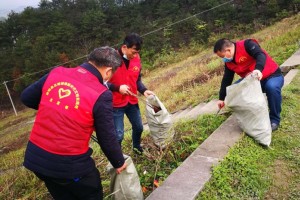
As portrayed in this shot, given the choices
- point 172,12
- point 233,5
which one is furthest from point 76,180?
point 172,12

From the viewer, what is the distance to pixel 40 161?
213cm

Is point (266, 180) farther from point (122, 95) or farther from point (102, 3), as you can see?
point (102, 3)

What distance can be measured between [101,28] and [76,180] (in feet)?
101

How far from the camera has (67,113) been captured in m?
2.03

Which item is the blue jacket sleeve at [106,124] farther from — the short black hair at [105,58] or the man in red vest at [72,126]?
the short black hair at [105,58]

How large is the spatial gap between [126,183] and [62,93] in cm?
103

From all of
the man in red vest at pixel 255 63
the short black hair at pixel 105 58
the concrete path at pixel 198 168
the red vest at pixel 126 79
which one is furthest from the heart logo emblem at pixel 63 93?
the man in red vest at pixel 255 63

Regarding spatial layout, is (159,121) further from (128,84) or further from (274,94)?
(274,94)

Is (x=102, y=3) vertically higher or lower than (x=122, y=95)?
higher

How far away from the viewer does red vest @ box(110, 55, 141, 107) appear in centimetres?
357

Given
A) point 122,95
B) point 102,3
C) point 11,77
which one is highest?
point 102,3

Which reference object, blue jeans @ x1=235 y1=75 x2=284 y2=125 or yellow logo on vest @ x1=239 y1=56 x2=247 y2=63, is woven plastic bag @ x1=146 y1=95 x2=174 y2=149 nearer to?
yellow logo on vest @ x1=239 y1=56 x2=247 y2=63

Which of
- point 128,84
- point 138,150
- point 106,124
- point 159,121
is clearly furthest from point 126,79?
point 106,124

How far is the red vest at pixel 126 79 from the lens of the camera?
11.7 feet
